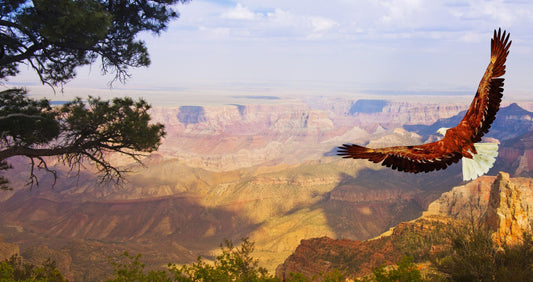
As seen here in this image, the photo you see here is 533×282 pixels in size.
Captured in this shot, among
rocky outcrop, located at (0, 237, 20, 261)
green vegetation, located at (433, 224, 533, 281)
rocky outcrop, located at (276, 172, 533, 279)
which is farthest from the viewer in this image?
rocky outcrop, located at (0, 237, 20, 261)

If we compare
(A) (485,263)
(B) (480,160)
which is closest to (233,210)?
(A) (485,263)

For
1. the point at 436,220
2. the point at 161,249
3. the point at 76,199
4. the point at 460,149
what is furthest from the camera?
the point at 76,199

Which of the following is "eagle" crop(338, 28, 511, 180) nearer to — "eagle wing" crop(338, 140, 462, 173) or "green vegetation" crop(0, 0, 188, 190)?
"eagle wing" crop(338, 140, 462, 173)

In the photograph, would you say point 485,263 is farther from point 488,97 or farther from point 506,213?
point 506,213

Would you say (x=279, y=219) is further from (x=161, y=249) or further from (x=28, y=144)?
(x=28, y=144)

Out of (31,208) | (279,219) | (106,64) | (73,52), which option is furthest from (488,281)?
(31,208)

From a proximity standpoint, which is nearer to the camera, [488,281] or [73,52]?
[488,281]

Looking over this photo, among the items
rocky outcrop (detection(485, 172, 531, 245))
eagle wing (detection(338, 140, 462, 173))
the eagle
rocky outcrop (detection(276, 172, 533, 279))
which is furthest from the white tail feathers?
rocky outcrop (detection(485, 172, 531, 245))
